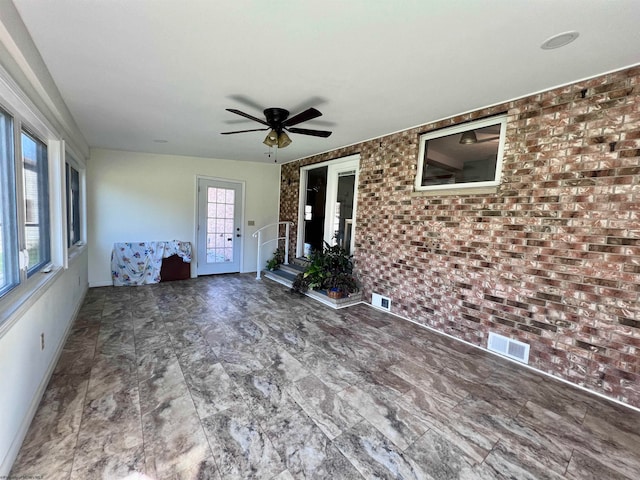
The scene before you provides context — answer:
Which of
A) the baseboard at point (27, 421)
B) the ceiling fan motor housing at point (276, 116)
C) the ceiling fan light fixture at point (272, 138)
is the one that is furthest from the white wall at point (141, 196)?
the ceiling fan motor housing at point (276, 116)

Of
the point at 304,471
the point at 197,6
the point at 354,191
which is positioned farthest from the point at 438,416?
the point at 354,191

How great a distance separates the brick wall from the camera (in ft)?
6.77

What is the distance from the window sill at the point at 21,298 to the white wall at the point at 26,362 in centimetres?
5

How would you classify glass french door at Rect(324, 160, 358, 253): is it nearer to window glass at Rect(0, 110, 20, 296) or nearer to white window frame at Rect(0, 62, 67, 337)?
white window frame at Rect(0, 62, 67, 337)

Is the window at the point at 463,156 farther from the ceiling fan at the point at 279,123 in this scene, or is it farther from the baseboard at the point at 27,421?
the baseboard at the point at 27,421

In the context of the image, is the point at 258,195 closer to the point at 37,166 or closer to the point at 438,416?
the point at 37,166

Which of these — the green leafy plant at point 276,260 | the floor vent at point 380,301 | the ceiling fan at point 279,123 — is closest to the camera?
the ceiling fan at point 279,123

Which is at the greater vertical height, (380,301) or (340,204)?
(340,204)

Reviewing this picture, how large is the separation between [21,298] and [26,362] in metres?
0.40

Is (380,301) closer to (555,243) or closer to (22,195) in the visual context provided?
(555,243)

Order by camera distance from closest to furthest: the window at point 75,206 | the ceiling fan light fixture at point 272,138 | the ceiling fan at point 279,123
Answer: the ceiling fan at point 279,123
the ceiling fan light fixture at point 272,138
the window at point 75,206

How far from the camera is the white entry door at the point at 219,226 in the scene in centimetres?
559

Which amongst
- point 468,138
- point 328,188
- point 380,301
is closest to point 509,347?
point 380,301

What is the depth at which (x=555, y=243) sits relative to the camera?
237cm
